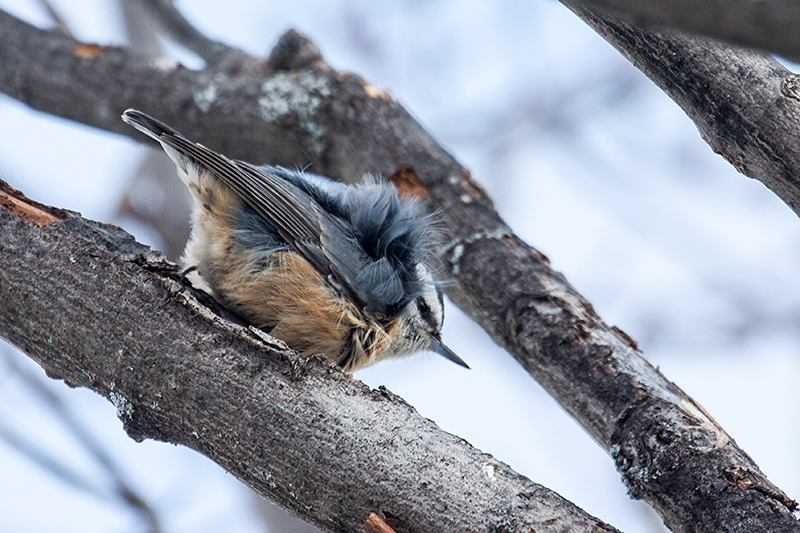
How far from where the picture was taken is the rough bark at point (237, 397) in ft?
4.87

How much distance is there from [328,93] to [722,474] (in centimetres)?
217

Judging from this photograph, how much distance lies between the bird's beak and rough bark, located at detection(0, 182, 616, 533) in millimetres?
1070

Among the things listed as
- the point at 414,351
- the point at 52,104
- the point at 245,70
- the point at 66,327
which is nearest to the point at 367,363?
the point at 414,351

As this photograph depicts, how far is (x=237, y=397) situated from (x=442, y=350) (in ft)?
4.36

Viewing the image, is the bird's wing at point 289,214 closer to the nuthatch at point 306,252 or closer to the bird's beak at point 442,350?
the nuthatch at point 306,252

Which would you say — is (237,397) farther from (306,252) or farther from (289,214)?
(289,214)

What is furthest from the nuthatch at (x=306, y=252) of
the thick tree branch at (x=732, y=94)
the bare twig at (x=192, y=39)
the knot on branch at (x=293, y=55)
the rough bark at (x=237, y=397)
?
the bare twig at (x=192, y=39)

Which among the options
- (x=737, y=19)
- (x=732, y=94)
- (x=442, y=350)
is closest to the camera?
(x=737, y=19)

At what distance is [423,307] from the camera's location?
8.57 feet

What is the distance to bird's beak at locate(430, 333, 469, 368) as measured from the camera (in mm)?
2746

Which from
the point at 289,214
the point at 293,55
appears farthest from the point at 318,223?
the point at 293,55

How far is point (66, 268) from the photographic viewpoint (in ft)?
5.50

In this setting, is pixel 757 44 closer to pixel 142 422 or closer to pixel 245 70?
pixel 142 422

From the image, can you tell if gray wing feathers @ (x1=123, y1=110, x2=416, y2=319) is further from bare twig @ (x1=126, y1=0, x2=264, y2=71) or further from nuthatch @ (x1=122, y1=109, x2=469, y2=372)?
bare twig @ (x1=126, y1=0, x2=264, y2=71)
